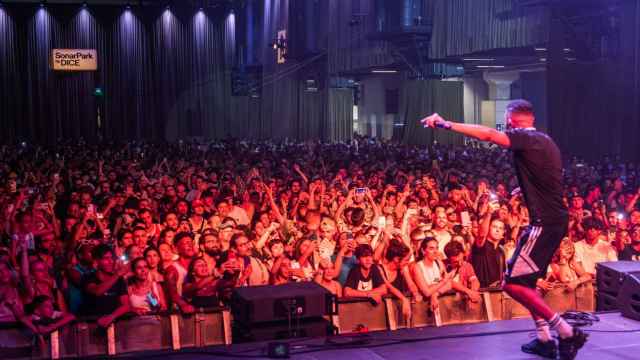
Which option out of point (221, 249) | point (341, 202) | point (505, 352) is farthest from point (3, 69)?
point (505, 352)

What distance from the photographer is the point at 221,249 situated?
310 inches

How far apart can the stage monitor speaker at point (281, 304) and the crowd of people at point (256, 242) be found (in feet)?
2.81

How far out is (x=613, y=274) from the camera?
6164mm

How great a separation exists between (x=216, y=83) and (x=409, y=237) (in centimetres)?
2694

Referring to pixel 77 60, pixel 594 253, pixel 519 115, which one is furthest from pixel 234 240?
pixel 77 60

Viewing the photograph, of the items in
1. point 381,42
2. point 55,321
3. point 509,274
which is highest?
point 381,42

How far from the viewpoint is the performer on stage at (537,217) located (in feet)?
15.4

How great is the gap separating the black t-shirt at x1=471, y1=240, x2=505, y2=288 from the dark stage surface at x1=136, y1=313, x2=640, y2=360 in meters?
2.15

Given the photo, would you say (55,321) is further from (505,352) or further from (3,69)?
(3,69)

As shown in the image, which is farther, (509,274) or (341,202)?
(341,202)

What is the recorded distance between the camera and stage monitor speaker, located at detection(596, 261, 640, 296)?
19.8 ft

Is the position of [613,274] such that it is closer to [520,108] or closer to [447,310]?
[447,310]

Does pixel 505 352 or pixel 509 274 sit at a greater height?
pixel 509 274

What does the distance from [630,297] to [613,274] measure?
337mm
